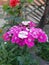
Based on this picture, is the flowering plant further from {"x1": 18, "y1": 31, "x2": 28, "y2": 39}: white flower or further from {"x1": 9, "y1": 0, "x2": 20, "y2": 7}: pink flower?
{"x1": 9, "y1": 0, "x2": 20, "y2": 7}: pink flower

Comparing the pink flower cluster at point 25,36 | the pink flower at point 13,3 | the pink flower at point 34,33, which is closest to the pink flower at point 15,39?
the pink flower cluster at point 25,36

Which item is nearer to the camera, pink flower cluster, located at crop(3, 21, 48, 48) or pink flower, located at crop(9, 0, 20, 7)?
pink flower cluster, located at crop(3, 21, 48, 48)

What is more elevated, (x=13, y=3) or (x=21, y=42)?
(x=13, y=3)

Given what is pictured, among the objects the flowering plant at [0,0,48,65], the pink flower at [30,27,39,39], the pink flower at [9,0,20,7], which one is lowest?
the flowering plant at [0,0,48,65]

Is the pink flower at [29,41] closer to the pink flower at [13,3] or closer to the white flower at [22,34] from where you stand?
the white flower at [22,34]

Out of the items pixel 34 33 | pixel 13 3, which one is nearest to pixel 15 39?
pixel 34 33

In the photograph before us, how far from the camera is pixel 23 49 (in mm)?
2496

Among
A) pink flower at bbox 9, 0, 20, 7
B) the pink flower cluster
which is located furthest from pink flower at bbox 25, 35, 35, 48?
pink flower at bbox 9, 0, 20, 7

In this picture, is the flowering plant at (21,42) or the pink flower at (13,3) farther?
the pink flower at (13,3)

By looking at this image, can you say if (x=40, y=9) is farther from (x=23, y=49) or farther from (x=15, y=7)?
(x=23, y=49)

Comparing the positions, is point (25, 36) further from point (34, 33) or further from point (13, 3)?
point (13, 3)

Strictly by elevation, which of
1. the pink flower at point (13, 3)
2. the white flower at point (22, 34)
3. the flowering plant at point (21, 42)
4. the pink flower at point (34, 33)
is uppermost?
the pink flower at point (13, 3)

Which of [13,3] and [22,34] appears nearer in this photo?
[22,34]

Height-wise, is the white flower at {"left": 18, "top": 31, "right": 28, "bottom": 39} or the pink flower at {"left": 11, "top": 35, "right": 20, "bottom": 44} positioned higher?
the white flower at {"left": 18, "top": 31, "right": 28, "bottom": 39}
